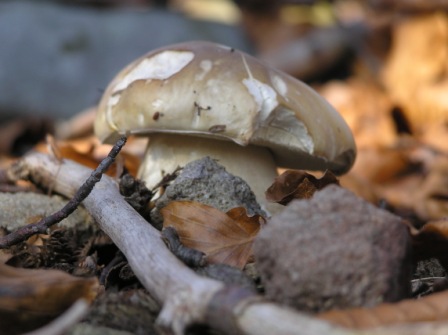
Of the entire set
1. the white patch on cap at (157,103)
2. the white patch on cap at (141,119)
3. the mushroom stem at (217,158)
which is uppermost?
the white patch on cap at (157,103)

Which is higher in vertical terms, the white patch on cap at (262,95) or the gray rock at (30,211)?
the white patch on cap at (262,95)

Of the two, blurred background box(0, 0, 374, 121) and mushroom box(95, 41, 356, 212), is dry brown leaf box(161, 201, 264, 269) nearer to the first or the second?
mushroom box(95, 41, 356, 212)

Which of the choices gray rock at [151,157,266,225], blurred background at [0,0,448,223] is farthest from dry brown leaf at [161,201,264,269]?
blurred background at [0,0,448,223]

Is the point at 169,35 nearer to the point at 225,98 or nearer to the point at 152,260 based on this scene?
the point at 225,98

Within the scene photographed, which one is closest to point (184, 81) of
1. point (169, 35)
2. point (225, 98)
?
point (225, 98)

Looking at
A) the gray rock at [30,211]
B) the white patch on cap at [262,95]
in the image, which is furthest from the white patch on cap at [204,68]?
the gray rock at [30,211]

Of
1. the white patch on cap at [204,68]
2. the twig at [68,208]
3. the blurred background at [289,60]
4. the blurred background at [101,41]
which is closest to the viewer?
the twig at [68,208]

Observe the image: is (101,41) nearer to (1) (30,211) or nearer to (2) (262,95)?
(1) (30,211)

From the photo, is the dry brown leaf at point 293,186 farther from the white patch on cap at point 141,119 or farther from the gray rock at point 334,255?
the gray rock at point 334,255
